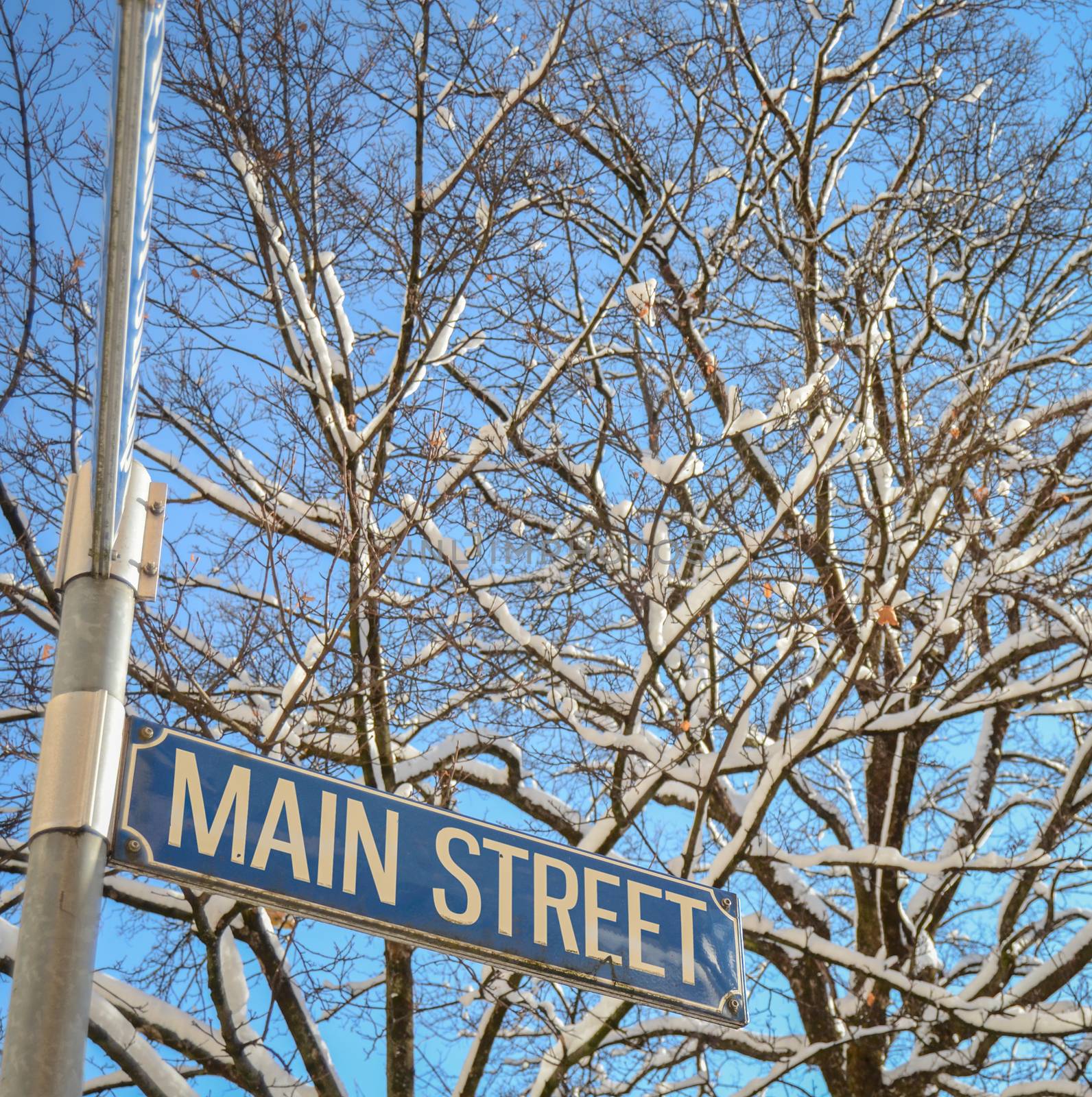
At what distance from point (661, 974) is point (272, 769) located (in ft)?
3.52

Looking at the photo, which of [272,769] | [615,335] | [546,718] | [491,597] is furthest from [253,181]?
[272,769]

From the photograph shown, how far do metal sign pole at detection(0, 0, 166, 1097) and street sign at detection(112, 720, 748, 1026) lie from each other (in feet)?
0.57

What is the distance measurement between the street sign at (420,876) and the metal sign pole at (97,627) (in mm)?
175

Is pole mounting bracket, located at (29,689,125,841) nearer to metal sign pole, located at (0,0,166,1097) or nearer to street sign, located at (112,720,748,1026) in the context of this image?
metal sign pole, located at (0,0,166,1097)

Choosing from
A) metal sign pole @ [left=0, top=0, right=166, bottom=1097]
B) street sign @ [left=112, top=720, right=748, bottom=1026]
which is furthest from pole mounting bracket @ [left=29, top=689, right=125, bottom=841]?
street sign @ [left=112, top=720, right=748, bottom=1026]

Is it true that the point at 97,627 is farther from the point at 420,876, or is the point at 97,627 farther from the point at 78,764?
the point at 420,876

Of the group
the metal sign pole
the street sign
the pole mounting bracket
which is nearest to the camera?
the metal sign pole

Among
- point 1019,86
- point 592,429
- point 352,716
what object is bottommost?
point 352,716

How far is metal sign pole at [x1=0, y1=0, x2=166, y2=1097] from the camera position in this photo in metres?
1.96

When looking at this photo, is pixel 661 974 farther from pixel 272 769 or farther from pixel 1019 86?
pixel 1019 86

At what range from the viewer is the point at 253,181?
752 centimetres

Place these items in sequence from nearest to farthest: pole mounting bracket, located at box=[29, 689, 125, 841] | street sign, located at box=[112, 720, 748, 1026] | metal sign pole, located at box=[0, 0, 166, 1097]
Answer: metal sign pole, located at box=[0, 0, 166, 1097]
pole mounting bracket, located at box=[29, 689, 125, 841]
street sign, located at box=[112, 720, 748, 1026]

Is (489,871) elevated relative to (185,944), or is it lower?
lower

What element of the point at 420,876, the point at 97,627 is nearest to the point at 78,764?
the point at 97,627
